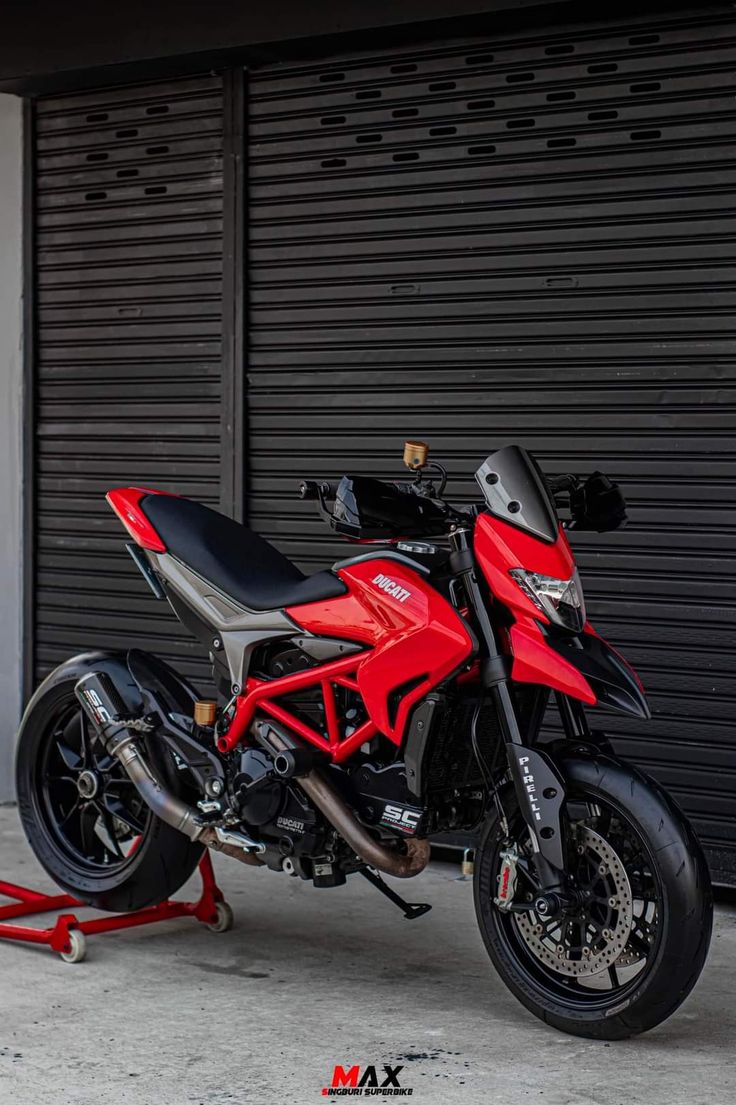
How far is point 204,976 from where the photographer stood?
437cm

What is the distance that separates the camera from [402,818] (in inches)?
158

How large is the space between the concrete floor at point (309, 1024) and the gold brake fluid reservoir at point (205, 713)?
719mm

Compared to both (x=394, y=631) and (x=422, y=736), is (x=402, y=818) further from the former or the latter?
(x=394, y=631)

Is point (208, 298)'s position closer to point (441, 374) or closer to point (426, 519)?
point (441, 374)

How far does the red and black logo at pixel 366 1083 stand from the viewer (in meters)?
3.46

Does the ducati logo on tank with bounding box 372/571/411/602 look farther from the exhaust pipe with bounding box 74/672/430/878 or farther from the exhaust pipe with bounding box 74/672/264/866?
the exhaust pipe with bounding box 74/672/264/866

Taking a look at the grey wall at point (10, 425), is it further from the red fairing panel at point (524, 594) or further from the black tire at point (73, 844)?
the red fairing panel at point (524, 594)

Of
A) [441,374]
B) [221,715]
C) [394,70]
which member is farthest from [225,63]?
[221,715]

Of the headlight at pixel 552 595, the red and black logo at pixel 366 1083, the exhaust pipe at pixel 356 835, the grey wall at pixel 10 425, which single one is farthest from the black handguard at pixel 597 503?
the grey wall at pixel 10 425

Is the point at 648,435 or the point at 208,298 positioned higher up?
the point at 208,298

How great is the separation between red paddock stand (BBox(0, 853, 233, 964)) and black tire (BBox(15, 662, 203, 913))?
89 millimetres

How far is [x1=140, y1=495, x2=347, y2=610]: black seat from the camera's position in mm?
4293

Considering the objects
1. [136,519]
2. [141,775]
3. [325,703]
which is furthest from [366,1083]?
[136,519]

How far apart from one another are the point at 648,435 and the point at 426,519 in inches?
65.0
